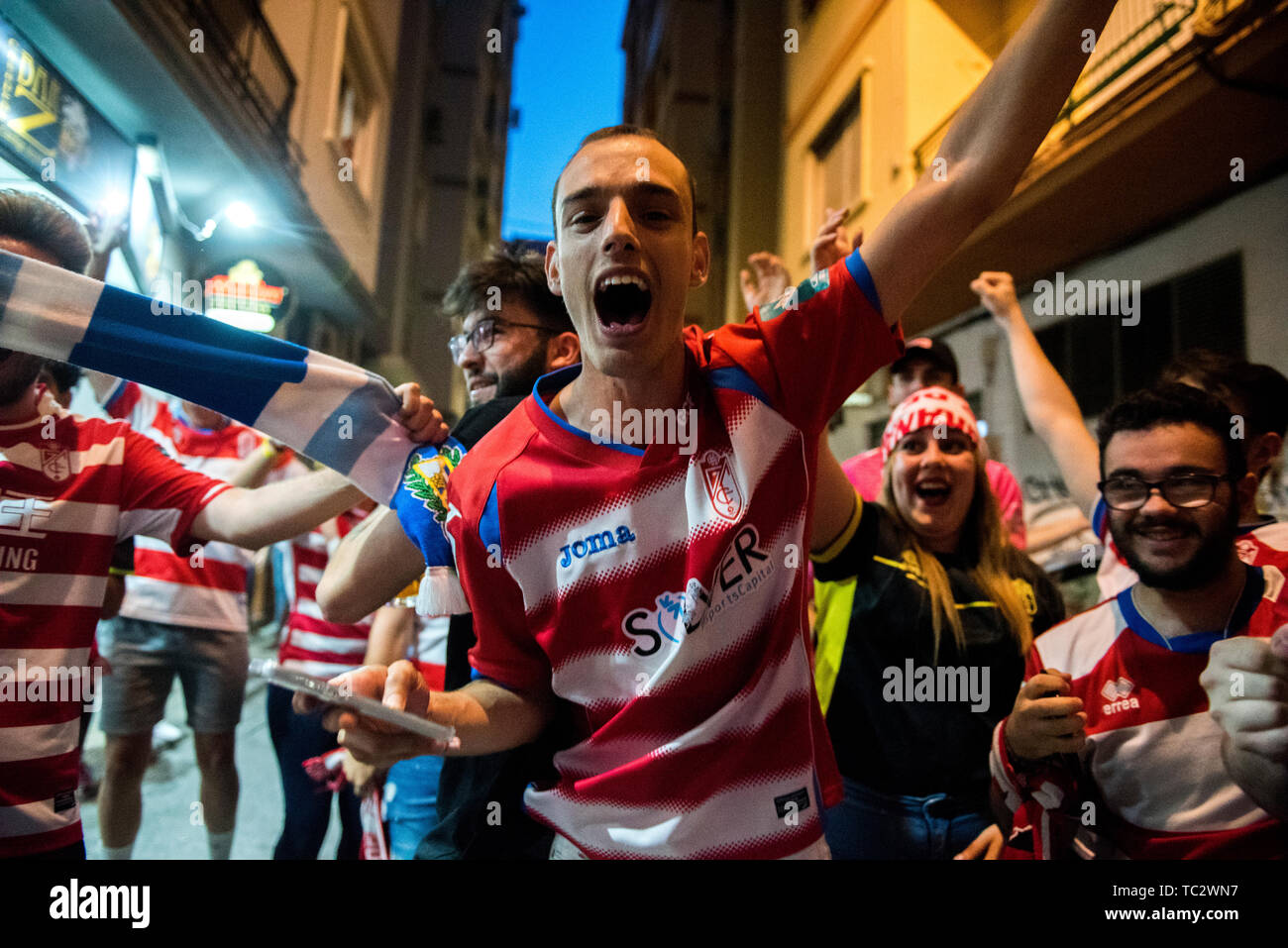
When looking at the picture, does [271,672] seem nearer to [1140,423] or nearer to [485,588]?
[485,588]

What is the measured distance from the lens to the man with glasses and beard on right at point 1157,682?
111 centimetres

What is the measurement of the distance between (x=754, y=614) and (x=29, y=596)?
1.17 m

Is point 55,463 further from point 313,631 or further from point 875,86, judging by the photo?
point 875,86

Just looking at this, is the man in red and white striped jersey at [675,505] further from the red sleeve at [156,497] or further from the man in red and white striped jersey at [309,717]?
the man in red and white striped jersey at [309,717]

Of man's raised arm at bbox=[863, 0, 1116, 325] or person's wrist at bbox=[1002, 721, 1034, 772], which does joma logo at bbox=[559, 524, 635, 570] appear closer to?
man's raised arm at bbox=[863, 0, 1116, 325]

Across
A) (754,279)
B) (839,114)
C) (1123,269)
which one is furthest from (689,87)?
(1123,269)

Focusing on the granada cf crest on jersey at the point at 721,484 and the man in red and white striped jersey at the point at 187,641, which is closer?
the granada cf crest on jersey at the point at 721,484

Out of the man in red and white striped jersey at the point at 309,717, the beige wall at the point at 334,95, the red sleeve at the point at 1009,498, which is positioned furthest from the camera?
the red sleeve at the point at 1009,498

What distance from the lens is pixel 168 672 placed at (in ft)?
7.45

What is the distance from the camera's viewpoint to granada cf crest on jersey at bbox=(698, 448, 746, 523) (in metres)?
0.96

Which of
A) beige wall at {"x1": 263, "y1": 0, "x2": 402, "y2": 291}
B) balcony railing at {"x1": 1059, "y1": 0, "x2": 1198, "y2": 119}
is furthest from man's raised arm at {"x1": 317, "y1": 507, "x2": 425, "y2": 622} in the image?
balcony railing at {"x1": 1059, "y1": 0, "x2": 1198, "y2": 119}

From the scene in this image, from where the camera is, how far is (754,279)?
1.51 meters

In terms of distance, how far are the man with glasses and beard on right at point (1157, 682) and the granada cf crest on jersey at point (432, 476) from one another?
977mm

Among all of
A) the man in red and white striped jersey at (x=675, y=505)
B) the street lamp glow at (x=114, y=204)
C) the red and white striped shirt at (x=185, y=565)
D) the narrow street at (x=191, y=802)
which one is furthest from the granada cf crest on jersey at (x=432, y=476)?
the narrow street at (x=191, y=802)
